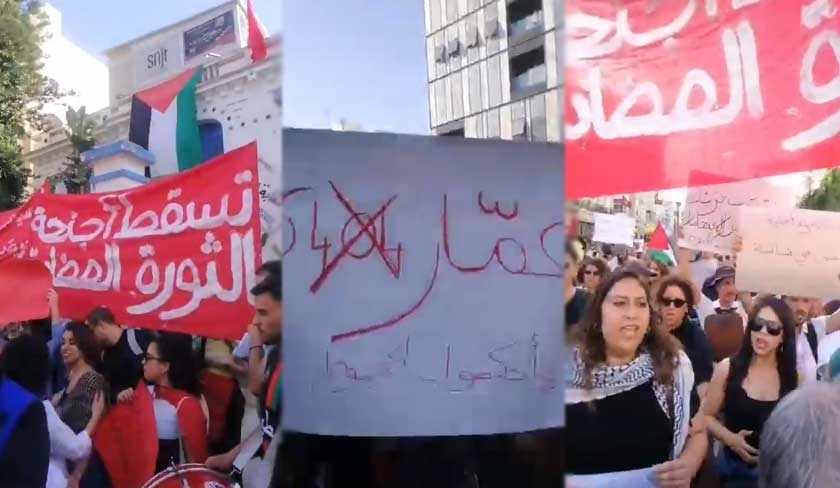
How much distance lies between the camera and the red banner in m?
2.24

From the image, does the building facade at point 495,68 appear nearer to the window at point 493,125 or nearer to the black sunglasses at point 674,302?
the window at point 493,125

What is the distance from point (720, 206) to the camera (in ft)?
7.23

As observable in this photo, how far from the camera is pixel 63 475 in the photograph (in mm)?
1990

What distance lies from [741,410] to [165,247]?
56.6 inches

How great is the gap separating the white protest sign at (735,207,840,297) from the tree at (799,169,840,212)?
19 millimetres

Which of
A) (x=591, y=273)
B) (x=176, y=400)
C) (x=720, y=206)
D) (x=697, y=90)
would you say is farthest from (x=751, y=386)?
(x=176, y=400)

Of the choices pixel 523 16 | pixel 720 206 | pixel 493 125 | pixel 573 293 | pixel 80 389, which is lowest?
pixel 80 389

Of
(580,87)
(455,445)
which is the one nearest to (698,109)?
(580,87)

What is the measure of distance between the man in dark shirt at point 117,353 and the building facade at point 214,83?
446mm

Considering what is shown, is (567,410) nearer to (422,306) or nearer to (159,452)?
(422,306)

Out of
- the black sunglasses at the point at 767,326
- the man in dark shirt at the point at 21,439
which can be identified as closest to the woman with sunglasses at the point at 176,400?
the man in dark shirt at the point at 21,439

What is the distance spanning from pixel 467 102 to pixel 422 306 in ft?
1.31

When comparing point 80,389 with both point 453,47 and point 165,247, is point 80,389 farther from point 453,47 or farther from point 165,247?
point 453,47

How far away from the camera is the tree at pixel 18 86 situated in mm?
2078
